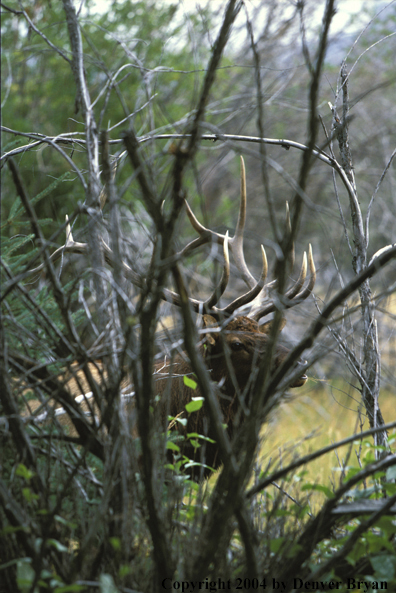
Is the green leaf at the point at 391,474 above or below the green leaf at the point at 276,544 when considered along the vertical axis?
above

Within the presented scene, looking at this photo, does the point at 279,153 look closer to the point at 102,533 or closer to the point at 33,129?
the point at 33,129

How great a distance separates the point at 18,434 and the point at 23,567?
41cm

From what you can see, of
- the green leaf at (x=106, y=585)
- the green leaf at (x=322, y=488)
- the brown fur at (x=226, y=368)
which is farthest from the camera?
the brown fur at (x=226, y=368)

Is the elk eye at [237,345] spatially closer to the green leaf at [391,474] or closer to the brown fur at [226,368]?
the brown fur at [226,368]

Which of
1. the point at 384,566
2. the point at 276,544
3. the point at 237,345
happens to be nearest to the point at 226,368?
the point at 237,345

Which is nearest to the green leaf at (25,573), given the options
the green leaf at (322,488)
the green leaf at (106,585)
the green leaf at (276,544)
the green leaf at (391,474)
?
the green leaf at (106,585)

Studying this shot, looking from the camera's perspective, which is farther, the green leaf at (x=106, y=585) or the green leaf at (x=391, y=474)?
the green leaf at (x=391, y=474)

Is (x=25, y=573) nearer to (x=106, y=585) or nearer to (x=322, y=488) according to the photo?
(x=106, y=585)

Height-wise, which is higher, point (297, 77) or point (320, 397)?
point (297, 77)

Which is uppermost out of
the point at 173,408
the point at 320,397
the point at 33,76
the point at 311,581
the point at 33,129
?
the point at 33,76

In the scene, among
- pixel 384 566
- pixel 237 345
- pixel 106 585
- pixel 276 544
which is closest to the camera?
pixel 106 585

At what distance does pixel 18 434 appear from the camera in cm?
167

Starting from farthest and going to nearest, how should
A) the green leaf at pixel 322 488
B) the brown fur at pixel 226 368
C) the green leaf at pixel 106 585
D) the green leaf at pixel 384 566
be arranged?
the brown fur at pixel 226 368 < the green leaf at pixel 322 488 < the green leaf at pixel 384 566 < the green leaf at pixel 106 585

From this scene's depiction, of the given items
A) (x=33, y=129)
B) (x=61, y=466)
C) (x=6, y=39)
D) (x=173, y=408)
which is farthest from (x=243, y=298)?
(x=6, y=39)
